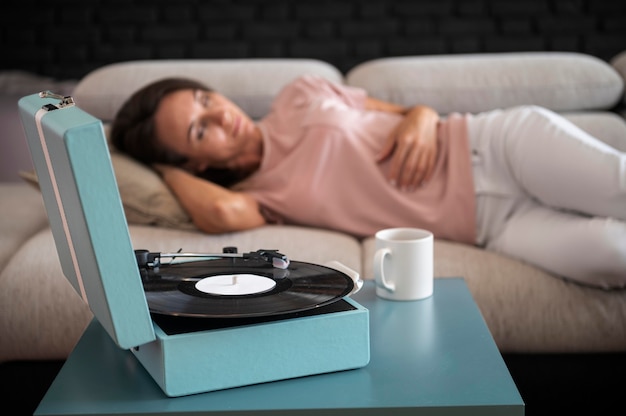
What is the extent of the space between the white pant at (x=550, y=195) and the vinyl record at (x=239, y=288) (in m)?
0.68

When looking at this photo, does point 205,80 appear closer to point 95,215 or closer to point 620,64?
point 620,64

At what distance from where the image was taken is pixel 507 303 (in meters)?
1.60

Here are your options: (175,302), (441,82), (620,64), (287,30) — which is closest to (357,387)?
(175,302)

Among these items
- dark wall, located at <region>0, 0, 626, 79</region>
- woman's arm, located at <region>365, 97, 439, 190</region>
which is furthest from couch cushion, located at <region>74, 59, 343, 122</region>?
woman's arm, located at <region>365, 97, 439, 190</region>

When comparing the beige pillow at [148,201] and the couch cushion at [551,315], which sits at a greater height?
the beige pillow at [148,201]

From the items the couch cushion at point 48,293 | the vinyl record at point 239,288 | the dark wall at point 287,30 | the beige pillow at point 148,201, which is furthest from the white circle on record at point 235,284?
the dark wall at point 287,30

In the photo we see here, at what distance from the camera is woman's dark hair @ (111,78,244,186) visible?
2.00 metres

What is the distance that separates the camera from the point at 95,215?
825mm

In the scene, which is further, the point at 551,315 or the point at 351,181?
the point at 351,181

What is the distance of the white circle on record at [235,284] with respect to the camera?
0.99 m

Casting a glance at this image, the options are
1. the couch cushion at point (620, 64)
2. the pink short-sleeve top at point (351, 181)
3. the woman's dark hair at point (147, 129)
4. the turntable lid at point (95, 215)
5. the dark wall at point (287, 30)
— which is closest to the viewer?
the turntable lid at point (95, 215)

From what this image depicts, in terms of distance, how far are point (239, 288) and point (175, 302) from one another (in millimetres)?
91

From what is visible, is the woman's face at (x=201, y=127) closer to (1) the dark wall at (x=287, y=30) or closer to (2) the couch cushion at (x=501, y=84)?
(2) the couch cushion at (x=501, y=84)

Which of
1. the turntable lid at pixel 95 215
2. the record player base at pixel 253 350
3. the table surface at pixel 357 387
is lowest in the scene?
the table surface at pixel 357 387
